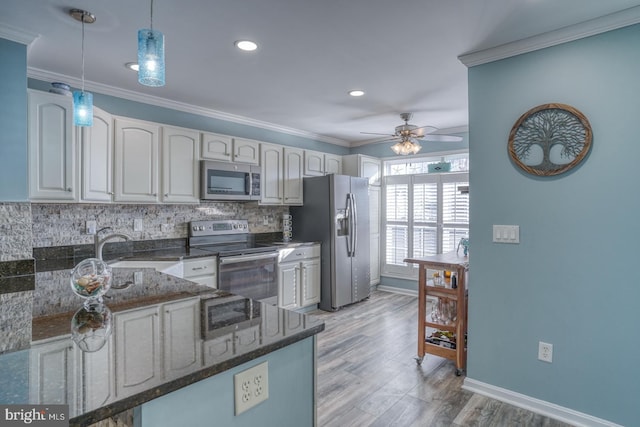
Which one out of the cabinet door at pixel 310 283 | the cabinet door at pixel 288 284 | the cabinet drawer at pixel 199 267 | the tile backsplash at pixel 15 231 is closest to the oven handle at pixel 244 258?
the cabinet drawer at pixel 199 267

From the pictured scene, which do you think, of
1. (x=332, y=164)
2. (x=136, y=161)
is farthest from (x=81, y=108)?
(x=332, y=164)

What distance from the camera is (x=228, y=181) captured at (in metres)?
3.85

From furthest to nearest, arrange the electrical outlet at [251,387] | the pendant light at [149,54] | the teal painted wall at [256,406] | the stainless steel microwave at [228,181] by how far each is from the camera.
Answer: the stainless steel microwave at [228,181] < the pendant light at [149,54] < the electrical outlet at [251,387] < the teal painted wall at [256,406]

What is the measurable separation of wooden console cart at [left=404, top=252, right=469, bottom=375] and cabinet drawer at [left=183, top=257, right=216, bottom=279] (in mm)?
1941

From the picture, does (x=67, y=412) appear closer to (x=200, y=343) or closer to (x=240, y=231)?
(x=200, y=343)

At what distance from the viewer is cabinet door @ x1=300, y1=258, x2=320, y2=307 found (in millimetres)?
4352

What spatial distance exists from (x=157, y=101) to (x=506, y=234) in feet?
11.4

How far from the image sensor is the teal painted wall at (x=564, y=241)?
2.03 meters

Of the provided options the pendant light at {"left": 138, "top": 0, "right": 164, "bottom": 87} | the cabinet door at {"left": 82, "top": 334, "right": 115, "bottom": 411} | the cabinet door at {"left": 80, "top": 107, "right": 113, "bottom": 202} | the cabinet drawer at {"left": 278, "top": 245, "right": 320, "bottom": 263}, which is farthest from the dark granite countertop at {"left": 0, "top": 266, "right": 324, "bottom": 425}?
the cabinet drawer at {"left": 278, "top": 245, "right": 320, "bottom": 263}

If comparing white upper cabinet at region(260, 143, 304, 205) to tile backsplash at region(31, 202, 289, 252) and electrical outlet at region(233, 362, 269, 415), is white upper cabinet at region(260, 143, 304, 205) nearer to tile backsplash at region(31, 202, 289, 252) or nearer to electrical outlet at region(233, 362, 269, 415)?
tile backsplash at region(31, 202, 289, 252)

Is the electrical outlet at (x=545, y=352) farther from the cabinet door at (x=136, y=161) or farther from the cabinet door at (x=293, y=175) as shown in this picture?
the cabinet door at (x=136, y=161)

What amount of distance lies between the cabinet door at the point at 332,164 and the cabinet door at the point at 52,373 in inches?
170

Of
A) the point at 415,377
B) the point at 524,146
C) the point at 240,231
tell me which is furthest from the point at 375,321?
the point at 524,146

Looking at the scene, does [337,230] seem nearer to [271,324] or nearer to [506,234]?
[506,234]
